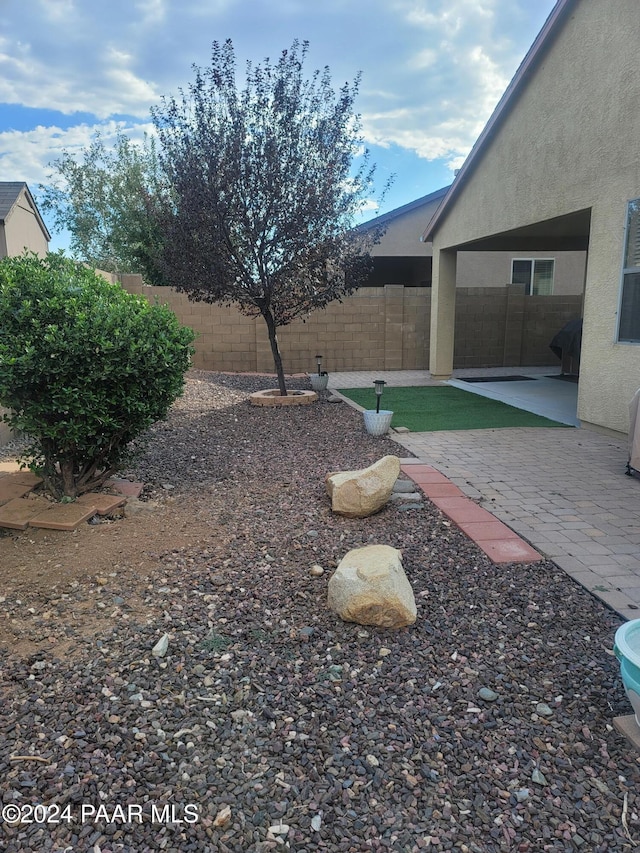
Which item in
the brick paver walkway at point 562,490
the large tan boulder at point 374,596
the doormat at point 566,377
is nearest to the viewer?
the large tan boulder at point 374,596

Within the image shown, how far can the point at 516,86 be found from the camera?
26.8ft

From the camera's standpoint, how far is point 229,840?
174 cm

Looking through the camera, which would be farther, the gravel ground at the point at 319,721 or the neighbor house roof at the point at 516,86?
the neighbor house roof at the point at 516,86

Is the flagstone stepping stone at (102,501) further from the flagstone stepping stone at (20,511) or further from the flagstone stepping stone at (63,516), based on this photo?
the flagstone stepping stone at (20,511)

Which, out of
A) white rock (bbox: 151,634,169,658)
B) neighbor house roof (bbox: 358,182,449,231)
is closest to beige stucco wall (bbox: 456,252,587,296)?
neighbor house roof (bbox: 358,182,449,231)

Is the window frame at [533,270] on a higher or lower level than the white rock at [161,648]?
higher

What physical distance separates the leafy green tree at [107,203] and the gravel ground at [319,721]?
18454 mm

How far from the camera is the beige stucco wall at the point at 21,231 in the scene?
11125 mm

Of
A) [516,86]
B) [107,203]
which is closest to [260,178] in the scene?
[516,86]

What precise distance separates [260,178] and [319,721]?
7610 mm

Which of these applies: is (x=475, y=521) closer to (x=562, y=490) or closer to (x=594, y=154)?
(x=562, y=490)

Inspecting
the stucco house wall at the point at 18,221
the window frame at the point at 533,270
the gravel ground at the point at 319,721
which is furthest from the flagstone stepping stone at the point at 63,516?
the window frame at the point at 533,270

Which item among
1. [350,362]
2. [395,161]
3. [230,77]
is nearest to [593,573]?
[230,77]

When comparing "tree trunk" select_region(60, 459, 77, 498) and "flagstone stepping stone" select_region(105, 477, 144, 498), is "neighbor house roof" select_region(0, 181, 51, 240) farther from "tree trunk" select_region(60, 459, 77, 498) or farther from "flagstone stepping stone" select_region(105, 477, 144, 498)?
"tree trunk" select_region(60, 459, 77, 498)
